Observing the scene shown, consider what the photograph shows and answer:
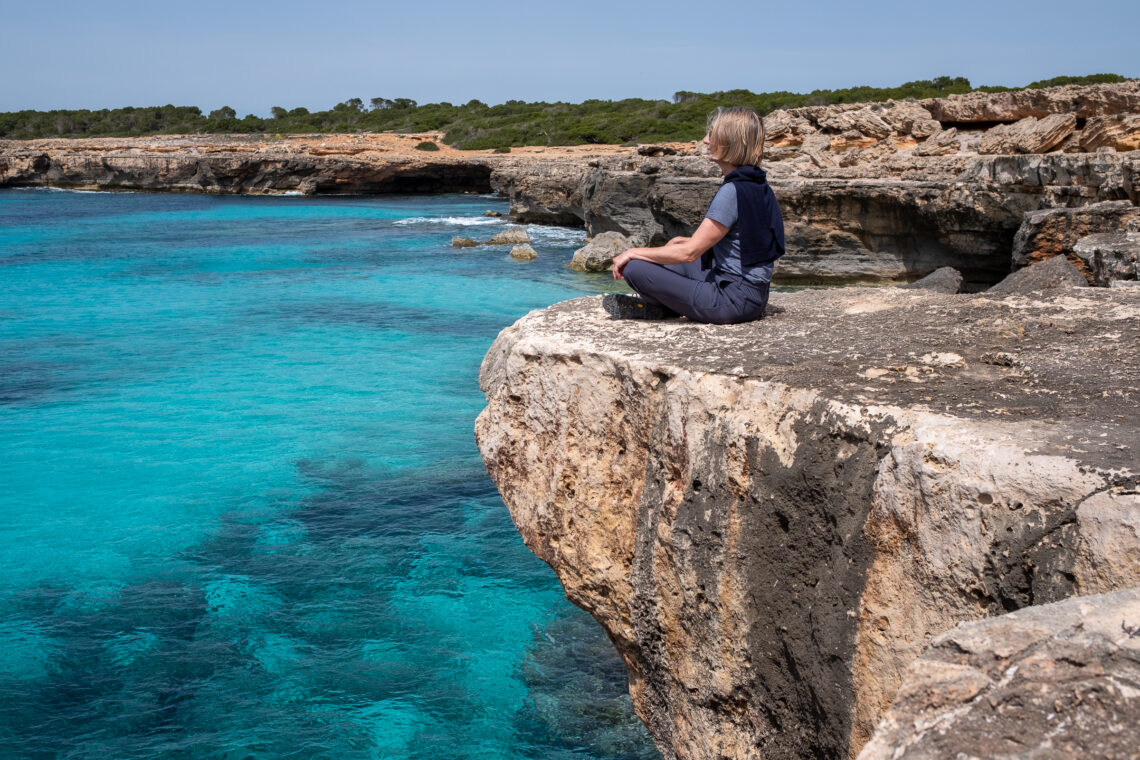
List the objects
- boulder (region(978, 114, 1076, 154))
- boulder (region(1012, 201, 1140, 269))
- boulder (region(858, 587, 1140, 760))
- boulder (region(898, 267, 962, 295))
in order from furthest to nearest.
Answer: boulder (region(978, 114, 1076, 154)) < boulder (region(898, 267, 962, 295)) < boulder (region(1012, 201, 1140, 269)) < boulder (region(858, 587, 1140, 760))

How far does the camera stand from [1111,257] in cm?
762

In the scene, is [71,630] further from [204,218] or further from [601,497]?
[204,218]

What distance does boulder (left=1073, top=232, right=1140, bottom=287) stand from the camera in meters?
7.38

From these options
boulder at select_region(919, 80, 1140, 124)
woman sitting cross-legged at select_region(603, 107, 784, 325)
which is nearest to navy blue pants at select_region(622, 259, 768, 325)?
woman sitting cross-legged at select_region(603, 107, 784, 325)

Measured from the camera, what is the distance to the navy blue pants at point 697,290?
14.1 ft

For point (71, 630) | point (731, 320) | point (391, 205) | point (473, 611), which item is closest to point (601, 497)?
point (731, 320)

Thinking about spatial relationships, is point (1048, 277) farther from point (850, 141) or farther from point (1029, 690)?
point (850, 141)

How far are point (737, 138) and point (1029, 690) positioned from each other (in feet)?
9.32

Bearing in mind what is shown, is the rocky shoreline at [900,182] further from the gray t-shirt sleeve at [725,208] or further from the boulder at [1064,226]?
the gray t-shirt sleeve at [725,208]

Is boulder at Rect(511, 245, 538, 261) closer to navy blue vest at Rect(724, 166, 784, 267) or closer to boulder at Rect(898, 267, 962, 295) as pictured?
boulder at Rect(898, 267, 962, 295)

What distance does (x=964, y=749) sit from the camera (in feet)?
5.61

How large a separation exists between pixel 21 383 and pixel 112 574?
6511mm

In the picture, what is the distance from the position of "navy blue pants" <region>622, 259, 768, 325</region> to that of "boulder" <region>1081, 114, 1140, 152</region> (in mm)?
11427

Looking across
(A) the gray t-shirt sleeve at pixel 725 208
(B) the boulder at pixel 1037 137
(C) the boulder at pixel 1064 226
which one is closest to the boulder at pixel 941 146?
(B) the boulder at pixel 1037 137
